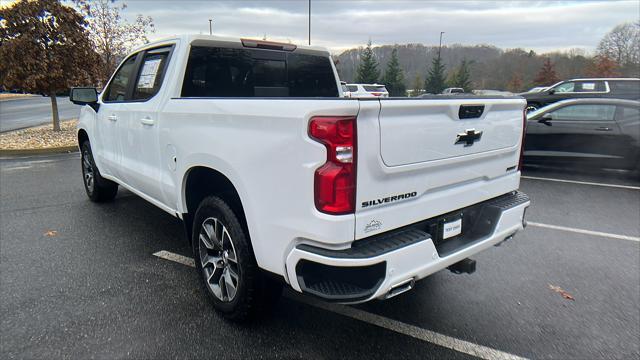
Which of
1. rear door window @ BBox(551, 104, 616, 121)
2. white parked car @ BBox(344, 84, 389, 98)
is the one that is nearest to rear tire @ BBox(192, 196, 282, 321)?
white parked car @ BBox(344, 84, 389, 98)

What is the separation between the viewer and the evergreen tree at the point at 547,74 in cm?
5936

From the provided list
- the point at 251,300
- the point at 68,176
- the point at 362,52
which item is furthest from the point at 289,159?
the point at 362,52

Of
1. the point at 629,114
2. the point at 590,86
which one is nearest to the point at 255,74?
the point at 629,114

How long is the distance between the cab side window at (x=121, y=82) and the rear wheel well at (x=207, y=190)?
1.78 m

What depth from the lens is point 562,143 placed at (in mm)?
7941

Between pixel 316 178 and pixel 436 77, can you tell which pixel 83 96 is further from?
pixel 436 77

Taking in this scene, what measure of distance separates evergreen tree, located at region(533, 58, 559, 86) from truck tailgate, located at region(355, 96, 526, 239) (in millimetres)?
64820

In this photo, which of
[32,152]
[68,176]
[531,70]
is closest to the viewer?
[68,176]

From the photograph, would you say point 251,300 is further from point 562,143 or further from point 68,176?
point 562,143

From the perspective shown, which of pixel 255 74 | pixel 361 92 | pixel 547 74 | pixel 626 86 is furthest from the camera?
pixel 547 74

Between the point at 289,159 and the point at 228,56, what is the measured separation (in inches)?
80.8

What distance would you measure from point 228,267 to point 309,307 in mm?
728

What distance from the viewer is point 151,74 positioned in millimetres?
3840

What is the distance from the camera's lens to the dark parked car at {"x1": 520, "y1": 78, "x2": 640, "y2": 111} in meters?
12.4
